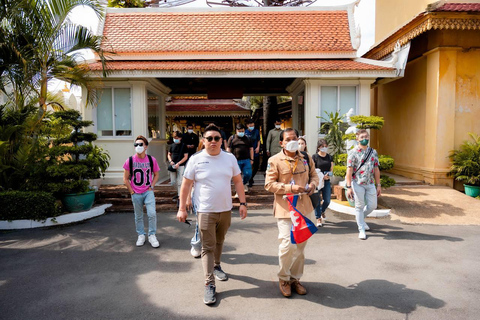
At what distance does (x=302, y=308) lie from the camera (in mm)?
3395

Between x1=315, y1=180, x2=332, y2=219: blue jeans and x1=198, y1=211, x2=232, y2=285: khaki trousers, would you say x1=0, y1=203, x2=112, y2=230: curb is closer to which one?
x1=198, y1=211, x2=232, y2=285: khaki trousers

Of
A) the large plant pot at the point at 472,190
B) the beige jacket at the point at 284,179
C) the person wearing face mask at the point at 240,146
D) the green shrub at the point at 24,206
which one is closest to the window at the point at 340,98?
the person wearing face mask at the point at 240,146

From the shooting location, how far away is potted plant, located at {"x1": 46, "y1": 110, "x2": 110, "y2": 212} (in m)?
7.19

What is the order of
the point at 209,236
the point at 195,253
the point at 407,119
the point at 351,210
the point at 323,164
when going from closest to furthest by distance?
the point at 209,236 → the point at 195,253 → the point at 323,164 → the point at 351,210 → the point at 407,119

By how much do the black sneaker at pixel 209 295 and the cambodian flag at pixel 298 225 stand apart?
1027 millimetres

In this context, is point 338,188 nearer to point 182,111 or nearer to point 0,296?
point 0,296

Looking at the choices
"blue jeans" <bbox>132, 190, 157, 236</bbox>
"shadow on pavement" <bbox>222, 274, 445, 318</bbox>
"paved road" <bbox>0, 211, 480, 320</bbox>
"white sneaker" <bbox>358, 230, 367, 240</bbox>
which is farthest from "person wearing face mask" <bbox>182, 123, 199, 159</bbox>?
"shadow on pavement" <bbox>222, 274, 445, 318</bbox>

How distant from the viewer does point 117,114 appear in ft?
32.9

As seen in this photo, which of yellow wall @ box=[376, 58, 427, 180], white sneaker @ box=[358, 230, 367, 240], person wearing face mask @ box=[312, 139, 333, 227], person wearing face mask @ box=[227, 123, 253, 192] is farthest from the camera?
yellow wall @ box=[376, 58, 427, 180]

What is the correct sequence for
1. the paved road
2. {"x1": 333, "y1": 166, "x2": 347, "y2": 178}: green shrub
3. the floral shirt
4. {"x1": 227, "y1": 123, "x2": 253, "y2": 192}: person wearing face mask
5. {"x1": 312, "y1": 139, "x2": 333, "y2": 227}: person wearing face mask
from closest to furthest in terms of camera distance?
1. the paved road
2. the floral shirt
3. {"x1": 312, "y1": 139, "x2": 333, "y2": 227}: person wearing face mask
4. {"x1": 227, "y1": 123, "x2": 253, "y2": 192}: person wearing face mask
5. {"x1": 333, "y1": 166, "x2": 347, "y2": 178}: green shrub

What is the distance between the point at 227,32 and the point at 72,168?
714 cm

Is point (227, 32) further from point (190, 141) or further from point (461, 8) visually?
point (461, 8)

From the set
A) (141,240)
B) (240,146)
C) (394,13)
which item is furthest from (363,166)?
(394,13)

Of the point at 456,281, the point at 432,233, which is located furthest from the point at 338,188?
the point at 456,281
